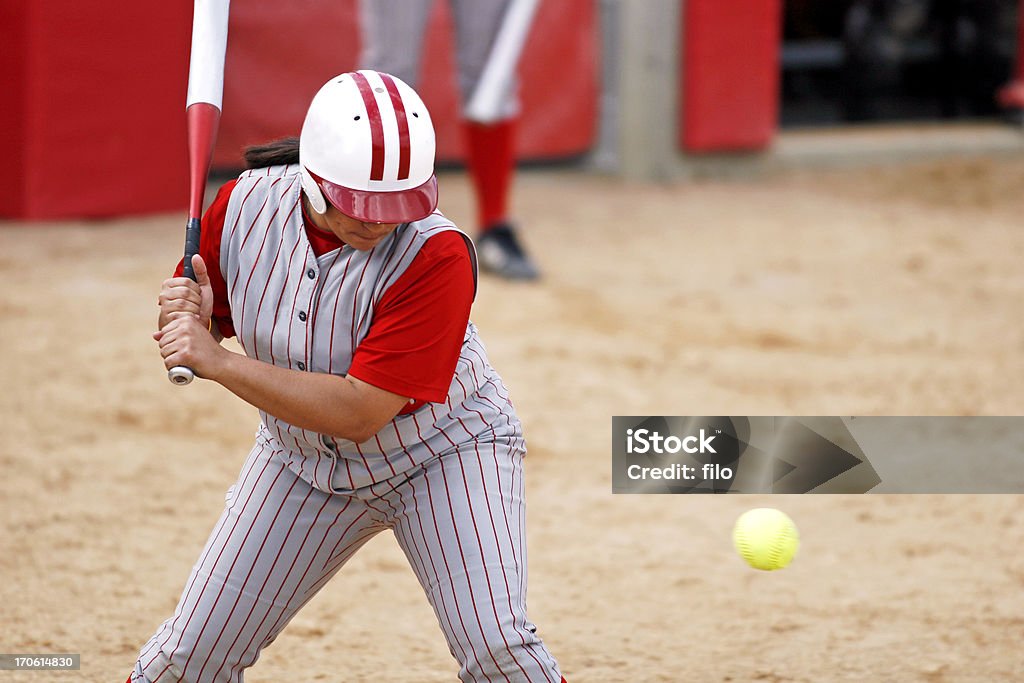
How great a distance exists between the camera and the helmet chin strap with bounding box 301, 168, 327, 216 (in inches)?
94.3

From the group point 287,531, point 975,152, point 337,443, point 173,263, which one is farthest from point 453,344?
point 975,152

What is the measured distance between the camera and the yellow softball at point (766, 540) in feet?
10.3

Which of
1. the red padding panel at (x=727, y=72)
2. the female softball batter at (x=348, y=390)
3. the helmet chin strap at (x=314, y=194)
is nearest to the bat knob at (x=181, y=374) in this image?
the female softball batter at (x=348, y=390)

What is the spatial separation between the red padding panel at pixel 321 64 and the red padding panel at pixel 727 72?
0.67 metres

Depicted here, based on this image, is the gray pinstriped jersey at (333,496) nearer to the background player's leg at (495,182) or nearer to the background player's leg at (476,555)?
the background player's leg at (476,555)

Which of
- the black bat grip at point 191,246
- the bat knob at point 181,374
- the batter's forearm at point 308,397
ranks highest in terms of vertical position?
the black bat grip at point 191,246

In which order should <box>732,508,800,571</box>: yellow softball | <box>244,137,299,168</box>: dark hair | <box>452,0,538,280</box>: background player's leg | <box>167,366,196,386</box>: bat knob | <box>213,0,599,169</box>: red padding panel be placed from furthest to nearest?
<box>213,0,599,169</box>: red padding panel, <box>452,0,538,280</box>: background player's leg, <box>732,508,800,571</box>: yellow softball, <box>244,137,299,168</box>: dark hair, <box>167,366,196,386</box>: bat knob

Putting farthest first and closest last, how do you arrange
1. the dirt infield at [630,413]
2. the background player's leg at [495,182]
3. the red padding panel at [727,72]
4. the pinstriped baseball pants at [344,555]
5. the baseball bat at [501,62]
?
the red padding panel at [727,72], the background player's leg at [495,182], the baseball bat at [501,62], the dirt infield at [630,413], the pinstriped baseball pants at [344,555]

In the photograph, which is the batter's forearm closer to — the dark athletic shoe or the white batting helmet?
the white batting helmet

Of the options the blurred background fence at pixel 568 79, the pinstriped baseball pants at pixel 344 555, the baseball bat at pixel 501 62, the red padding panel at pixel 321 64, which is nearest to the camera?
the pinstriped baseball pants at pixel 344 555

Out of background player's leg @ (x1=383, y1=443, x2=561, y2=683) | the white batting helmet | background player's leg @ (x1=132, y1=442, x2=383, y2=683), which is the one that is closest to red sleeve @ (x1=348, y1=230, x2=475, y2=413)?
the white batting helmet

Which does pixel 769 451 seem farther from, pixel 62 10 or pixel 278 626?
pixel 62 10

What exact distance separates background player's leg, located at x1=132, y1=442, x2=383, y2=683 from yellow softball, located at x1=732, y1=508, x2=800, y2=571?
37.4 inches

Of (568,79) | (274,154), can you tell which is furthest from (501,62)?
(274,154)
